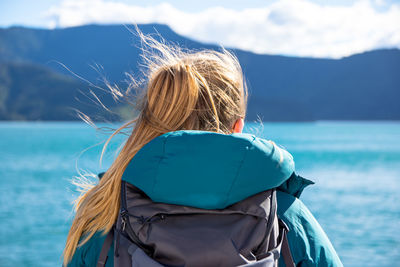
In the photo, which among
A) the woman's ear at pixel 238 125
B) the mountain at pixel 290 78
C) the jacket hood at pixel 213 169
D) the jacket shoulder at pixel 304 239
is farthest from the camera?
the mountain at pixel 290 78

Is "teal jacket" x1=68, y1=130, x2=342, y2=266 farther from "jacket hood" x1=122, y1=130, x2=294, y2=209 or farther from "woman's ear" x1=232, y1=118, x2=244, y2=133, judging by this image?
"woman's ear" x1=232, y1=118, x2=244, y2=133

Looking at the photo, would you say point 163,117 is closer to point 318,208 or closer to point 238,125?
point 238,125

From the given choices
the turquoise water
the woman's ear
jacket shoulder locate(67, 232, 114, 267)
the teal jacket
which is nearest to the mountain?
the turquoise water

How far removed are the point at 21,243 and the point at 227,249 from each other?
605 inches

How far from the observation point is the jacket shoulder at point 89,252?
1170 mm

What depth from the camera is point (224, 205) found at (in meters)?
1.01

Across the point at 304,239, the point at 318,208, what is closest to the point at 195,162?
the point at 304,239

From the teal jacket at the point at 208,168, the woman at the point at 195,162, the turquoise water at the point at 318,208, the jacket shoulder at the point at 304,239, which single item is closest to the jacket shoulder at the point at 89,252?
the woman at the point at 195,162

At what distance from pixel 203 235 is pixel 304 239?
0.25 metres

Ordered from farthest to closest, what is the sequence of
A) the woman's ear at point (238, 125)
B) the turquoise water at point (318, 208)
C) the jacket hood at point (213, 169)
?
the turquoise water at point (318, 208) < the woman's ear at point (238, 125) < the jacket hood at point (213, 169)

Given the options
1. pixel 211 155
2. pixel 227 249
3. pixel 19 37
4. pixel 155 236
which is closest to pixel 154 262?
pixel 155 236

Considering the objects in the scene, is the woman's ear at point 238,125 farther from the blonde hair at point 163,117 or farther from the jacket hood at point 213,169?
the jacket hood at point 213,169

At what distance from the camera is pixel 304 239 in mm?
1095

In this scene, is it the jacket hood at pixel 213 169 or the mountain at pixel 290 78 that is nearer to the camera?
the jacket hood at pixel 213 169
